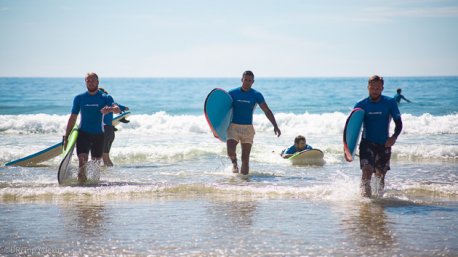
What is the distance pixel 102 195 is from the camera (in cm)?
794

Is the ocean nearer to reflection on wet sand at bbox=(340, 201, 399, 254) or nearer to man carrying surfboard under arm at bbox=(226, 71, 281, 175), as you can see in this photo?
Result: reflection on wet sand at bbox=(340, 201, 399, 254)

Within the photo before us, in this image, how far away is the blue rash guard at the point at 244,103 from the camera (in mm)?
9531

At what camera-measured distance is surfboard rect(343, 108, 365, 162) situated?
287 inches

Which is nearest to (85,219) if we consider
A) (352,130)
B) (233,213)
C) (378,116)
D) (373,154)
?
(233,213)

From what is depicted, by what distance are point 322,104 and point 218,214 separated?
3174 cm

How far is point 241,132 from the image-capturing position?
9648mm

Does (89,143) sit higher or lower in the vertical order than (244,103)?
lower

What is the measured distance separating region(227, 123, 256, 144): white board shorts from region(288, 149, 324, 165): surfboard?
A: 2.53 meters

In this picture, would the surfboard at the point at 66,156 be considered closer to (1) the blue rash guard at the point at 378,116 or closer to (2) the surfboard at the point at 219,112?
(2) the surfboard at the point at 219,112

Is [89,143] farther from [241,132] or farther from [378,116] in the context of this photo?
[378,116]

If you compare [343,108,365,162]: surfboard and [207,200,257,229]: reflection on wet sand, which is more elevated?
[343,108,365,162]: surfboard

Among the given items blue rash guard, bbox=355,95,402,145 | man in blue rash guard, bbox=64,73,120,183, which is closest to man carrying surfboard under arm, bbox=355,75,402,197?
blue rash guard, bbox=355,95,402,145

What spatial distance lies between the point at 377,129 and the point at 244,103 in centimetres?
279

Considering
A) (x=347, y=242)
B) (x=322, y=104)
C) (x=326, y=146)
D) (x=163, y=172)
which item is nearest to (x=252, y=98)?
(x=163, y=172)
